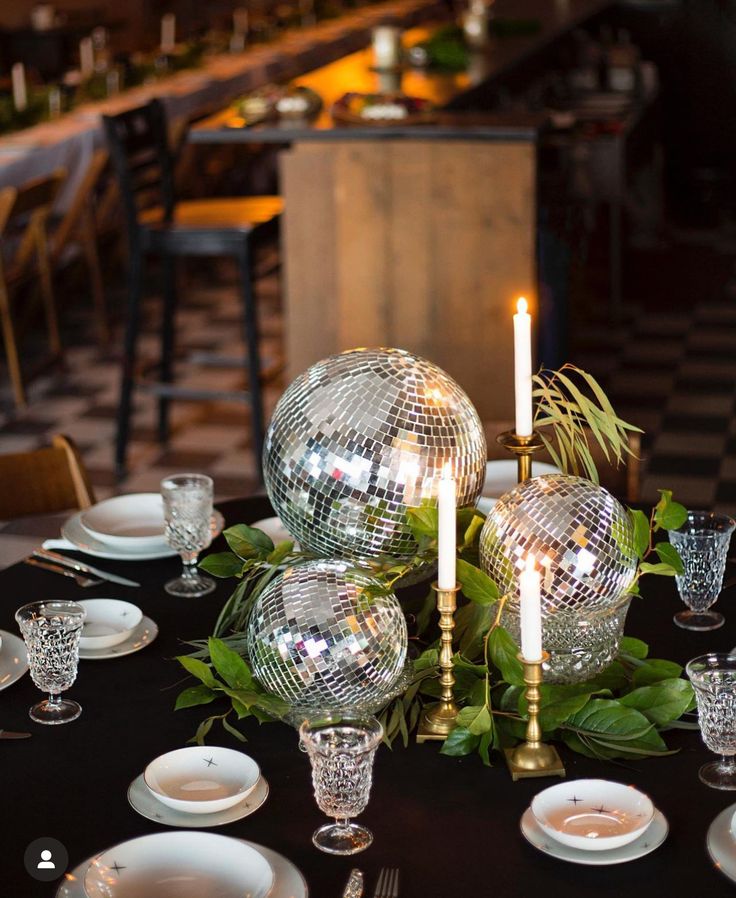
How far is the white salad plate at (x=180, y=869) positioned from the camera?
1.18 metres

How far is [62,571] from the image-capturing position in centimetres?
185

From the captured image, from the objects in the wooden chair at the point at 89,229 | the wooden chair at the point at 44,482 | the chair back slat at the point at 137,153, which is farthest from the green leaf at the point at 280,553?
the wooden chair at the point at 89,229

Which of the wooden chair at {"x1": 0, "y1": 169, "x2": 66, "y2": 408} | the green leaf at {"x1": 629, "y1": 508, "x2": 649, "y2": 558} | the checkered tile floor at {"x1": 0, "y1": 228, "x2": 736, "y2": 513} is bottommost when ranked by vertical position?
the checkered tile floor at {"x1": 0, "y1": 228, "x2": 736, "y2": 513}

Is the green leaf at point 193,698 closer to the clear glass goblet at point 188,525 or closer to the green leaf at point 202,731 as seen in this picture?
the green leaf at point 202,731

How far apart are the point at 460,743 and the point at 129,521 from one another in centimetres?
79

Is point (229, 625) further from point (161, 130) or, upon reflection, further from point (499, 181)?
point (161, 130)

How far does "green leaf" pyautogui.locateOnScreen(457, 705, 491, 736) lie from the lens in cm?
134

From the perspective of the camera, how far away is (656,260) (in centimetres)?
639

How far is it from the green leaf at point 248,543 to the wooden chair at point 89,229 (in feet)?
11.1

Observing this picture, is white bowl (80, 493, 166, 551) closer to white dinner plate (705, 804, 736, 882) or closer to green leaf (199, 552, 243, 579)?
green leaf (199, 552, 243, 579)

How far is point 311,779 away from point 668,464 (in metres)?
2.88

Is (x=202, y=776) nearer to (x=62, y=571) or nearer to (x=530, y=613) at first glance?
(x=530, y=613)

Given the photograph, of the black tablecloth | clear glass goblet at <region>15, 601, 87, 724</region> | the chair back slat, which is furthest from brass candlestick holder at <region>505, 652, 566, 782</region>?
the chair back slat

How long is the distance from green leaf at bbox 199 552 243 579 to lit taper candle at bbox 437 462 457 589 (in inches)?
11.9
